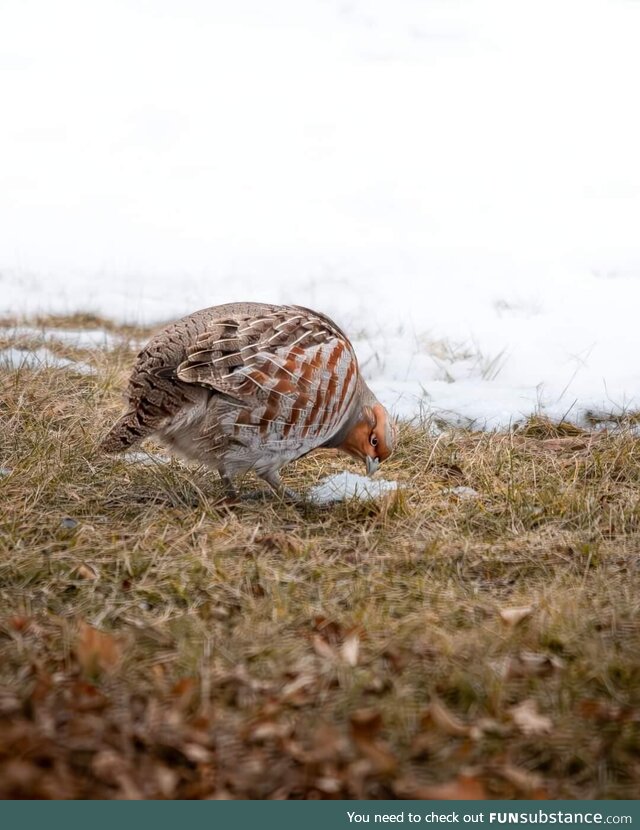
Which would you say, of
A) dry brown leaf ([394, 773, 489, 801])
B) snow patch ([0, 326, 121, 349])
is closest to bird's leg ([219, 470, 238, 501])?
dry brown leaf ([394, 773, 489, 801])

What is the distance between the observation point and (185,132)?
12.9 m

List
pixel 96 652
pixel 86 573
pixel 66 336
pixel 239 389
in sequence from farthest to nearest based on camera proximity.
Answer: pixel 66 336
pixel 239 389
pixel 86 573
pixel 96 652

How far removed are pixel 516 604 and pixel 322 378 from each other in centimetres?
169

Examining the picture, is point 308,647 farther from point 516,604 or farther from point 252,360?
point 252,360

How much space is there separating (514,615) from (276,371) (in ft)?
6.07

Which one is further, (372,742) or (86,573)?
(86,573)

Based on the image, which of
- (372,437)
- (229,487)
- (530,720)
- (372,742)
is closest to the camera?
(372,742)

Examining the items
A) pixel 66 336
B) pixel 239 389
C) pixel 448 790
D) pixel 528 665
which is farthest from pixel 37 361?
pixel 448 790

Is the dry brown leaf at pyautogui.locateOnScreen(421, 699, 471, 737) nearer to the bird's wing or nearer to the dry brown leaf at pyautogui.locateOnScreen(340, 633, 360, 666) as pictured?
the dry brown leaf at pyautogui.locateOnScreen(340, 633, 360, 666)

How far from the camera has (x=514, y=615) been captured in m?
3.84

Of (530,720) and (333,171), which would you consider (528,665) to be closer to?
(530,720)

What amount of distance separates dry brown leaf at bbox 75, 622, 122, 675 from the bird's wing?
1.79 m

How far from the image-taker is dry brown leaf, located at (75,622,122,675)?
10.9ft

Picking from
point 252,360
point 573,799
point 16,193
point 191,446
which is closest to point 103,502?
point 191,446
